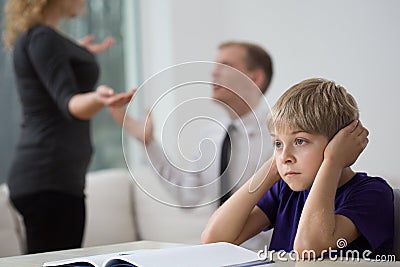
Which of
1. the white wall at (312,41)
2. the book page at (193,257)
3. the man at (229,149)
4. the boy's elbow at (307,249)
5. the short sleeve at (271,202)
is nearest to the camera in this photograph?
the book page at (193,257)

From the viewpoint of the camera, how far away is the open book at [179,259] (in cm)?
94

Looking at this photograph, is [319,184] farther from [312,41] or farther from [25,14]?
[312,41]

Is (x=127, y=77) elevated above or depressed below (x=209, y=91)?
below

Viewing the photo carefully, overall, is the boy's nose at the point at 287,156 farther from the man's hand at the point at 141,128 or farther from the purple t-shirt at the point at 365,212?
the man's hand at the point at 141,128

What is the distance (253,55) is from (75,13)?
2.00 ft

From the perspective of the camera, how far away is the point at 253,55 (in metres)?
2.05

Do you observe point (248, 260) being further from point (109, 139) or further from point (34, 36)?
point (109, 139)

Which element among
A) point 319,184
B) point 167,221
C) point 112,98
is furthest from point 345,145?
point 167,221

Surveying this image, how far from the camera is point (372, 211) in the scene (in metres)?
1.11

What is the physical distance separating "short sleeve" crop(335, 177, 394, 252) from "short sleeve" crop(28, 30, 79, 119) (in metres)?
1.06

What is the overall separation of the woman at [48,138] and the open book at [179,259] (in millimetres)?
1027

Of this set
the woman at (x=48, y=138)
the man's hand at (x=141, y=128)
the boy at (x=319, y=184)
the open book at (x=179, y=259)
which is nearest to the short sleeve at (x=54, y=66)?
the woman at (x=48, y=138)

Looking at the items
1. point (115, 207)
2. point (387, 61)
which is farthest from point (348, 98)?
point (115, 207)

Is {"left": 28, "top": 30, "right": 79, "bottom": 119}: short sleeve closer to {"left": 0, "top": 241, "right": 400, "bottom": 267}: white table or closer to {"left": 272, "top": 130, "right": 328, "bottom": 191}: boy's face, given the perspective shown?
{"left": 0, "top": 241, "right": 400, "bottom": 267}: white table
